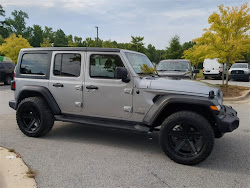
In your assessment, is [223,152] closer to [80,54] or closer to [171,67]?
[80,54]

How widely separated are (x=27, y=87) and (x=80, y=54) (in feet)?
4.54

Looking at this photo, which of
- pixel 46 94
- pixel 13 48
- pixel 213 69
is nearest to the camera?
pixel 46 94

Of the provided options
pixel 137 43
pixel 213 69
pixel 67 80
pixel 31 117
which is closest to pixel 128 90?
pixel 67 80

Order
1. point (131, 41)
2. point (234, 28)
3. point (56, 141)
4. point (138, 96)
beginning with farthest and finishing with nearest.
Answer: point (131, 41)
point (234, 28)
point (56, 141)
point (138, 96)

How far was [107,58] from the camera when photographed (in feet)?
14.1

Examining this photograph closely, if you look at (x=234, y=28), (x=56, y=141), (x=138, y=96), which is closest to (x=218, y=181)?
(x=138, y=96)

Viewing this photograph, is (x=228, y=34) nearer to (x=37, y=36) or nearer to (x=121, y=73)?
(x=121, y=73)

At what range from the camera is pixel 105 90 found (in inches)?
164

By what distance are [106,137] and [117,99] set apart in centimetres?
120

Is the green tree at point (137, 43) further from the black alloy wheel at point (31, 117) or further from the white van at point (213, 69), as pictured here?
the black alloy wheel at point (31, 117)

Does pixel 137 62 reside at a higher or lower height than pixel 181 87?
higher

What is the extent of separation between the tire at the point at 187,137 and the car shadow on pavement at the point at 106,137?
54 centimetres

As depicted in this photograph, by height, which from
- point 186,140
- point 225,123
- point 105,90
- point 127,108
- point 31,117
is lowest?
point 186,140

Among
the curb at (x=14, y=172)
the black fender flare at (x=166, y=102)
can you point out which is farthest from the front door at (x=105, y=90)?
the curb at (x=14, y=172)
